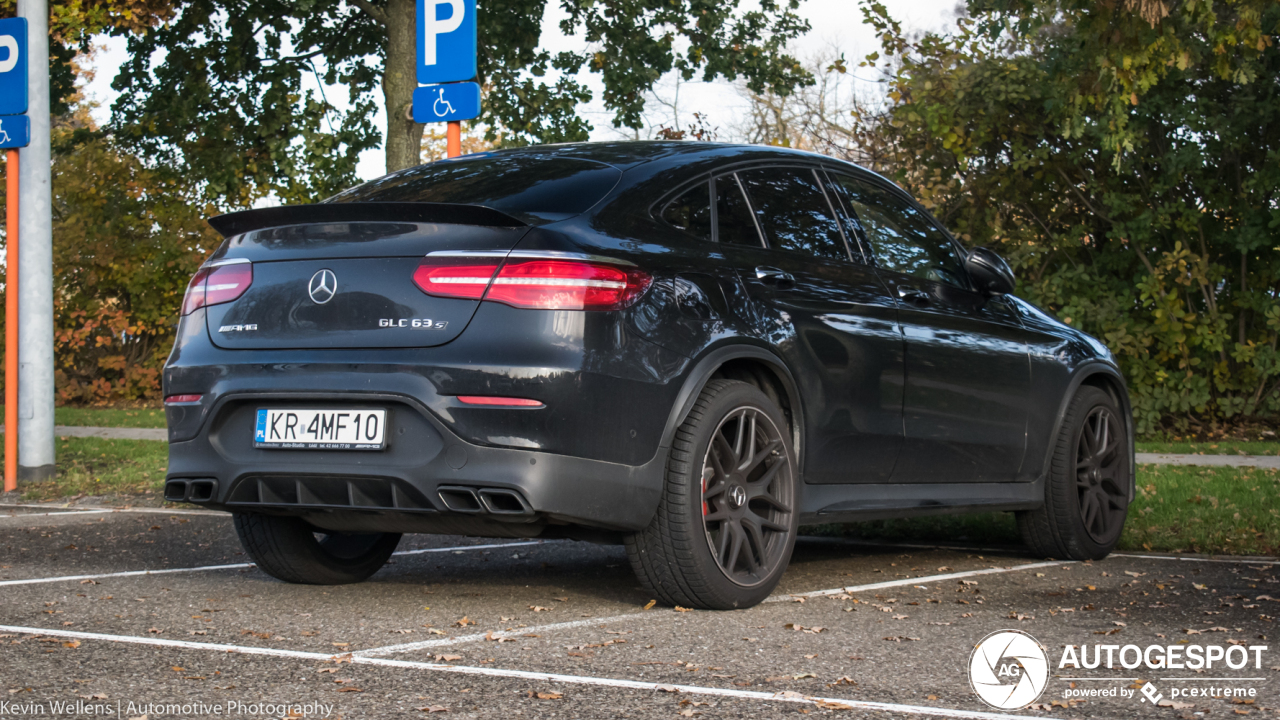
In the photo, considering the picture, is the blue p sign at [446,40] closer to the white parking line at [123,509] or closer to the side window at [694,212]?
the white parking line at [123,509]

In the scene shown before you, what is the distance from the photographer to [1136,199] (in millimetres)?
14016

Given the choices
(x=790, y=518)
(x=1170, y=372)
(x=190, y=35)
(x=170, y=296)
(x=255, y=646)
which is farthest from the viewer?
(x=170, y=296)

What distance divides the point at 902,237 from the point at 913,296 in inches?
16.1

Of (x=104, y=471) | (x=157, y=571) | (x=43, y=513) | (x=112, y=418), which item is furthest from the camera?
(x=112, y=418)

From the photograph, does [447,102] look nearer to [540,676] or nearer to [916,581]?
[916,581]

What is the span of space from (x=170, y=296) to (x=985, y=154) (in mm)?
13768

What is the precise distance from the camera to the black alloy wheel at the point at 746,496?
4.70m

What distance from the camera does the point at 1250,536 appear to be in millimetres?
6781

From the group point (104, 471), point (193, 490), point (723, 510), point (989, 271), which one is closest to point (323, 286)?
point (193, 490)

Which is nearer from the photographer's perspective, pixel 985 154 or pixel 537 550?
pixel 537 550

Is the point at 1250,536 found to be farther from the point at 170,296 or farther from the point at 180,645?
the point at 170,296

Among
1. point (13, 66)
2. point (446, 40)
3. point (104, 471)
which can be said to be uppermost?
point (13, 66)

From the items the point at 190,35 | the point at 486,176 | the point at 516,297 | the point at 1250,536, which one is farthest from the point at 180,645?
the point at 190,35

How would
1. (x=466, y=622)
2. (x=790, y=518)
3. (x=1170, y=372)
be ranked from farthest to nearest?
(x=1170, y=372), (x=790, y=518), (x=466, y=622)
